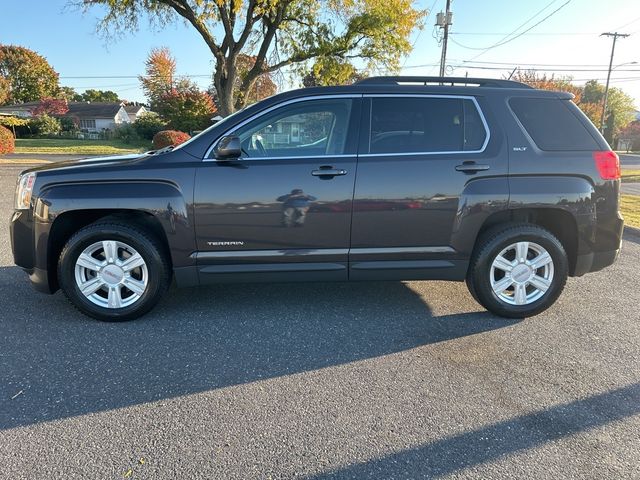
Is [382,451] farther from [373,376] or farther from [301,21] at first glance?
[301,21]

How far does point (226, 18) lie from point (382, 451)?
65.8 feet

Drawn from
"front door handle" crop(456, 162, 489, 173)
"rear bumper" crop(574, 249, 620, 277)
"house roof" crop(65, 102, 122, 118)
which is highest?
"house roof" crop(65, 102, 122, 118)

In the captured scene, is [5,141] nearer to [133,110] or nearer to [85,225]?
[85,225]

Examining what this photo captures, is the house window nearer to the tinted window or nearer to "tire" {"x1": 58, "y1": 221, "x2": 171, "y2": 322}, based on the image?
"tire" {"x1": 58, "y1": 221, "x2": 171, "y2": 322}

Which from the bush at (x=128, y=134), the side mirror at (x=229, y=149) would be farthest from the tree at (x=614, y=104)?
the side mirror at (x=229, y=149)

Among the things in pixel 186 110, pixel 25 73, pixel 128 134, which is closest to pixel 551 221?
pixel 186 110

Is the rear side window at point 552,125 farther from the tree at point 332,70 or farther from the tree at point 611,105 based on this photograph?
the tree at point 611,105

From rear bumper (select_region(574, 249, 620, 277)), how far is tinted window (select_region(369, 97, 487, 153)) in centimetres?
138

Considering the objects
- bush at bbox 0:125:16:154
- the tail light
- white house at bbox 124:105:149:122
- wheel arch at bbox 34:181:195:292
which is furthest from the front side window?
white house at bbox 124:105:149:122

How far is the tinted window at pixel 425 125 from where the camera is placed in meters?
3.68

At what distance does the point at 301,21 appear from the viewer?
2019 cm

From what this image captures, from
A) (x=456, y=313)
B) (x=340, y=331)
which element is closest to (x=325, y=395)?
(x=340, y=331)

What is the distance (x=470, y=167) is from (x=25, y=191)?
3.67 m

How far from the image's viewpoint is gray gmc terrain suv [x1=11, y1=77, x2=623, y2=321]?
11.5 ft
